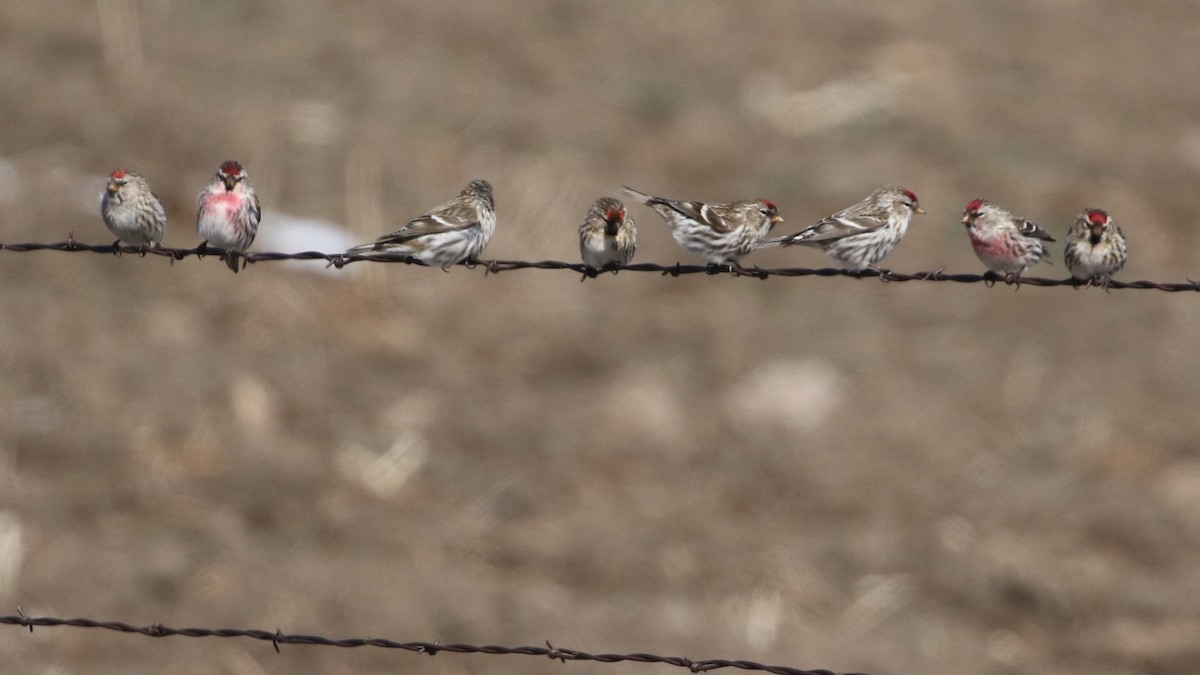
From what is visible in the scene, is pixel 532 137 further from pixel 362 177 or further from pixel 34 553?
pixel 34 553

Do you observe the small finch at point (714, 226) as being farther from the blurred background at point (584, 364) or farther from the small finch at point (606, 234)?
the blurred background at point (584, 364)

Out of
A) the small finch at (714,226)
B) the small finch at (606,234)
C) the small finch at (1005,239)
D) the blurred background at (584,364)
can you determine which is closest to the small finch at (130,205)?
the small finch at (606,234)

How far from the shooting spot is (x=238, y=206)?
1007 centimetres

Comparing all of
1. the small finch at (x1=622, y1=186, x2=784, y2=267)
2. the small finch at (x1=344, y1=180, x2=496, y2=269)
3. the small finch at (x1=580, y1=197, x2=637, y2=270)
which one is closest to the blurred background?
the small finch at (x1=622, y1=186, x2=784, y2=267)

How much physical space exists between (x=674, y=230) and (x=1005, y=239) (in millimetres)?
2144

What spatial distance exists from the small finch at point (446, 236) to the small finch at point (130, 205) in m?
1.35

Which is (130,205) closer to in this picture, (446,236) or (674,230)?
(446,236)

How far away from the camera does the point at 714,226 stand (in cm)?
1083

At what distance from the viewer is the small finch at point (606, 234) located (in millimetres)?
10203

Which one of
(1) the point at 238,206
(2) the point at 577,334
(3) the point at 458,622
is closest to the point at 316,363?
(2) the point at 577,334

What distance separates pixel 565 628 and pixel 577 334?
4.58 m

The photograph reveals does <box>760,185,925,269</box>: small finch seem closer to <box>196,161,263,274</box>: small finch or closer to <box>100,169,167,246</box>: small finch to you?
<box>196,161,263,274</box>: small finch

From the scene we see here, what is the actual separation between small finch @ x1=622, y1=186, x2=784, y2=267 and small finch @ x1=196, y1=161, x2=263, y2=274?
2.42 meters

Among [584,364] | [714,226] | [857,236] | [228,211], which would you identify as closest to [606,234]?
[714,226]
